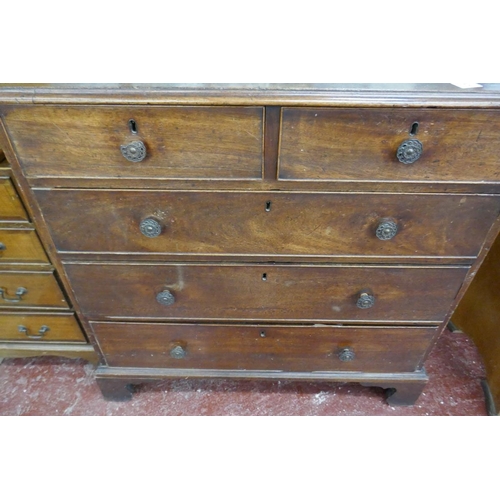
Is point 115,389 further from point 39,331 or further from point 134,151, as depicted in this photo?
point 134,151

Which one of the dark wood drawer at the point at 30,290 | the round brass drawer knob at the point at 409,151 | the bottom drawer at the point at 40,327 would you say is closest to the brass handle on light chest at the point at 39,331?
the bottom drawer at the point at 40,327

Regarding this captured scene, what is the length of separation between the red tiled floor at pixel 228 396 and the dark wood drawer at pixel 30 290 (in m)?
0.45

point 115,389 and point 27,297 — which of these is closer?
point 27,297

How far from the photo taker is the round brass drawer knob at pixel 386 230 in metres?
0.94

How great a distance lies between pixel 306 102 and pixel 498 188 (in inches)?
21.8

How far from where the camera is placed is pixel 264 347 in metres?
1.30

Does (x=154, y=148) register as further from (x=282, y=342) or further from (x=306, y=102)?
(x=282, y=342)

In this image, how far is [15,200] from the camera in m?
1.09

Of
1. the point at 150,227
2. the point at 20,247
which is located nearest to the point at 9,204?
the point at 20,247

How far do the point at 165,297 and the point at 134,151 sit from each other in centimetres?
49

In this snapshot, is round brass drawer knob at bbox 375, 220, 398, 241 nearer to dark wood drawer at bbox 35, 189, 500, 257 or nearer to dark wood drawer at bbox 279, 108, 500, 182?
dark wood drawer at bbox 35, 189, 500, 257

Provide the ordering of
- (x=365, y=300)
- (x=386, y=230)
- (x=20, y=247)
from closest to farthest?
(x=386, y=230) < (x=365, y=300) < (x=20, y=247)

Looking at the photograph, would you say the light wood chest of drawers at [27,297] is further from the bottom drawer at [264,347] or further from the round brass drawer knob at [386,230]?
the round brass drawer knob at [386,230]

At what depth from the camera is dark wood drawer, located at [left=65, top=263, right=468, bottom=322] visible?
3.53 feet
